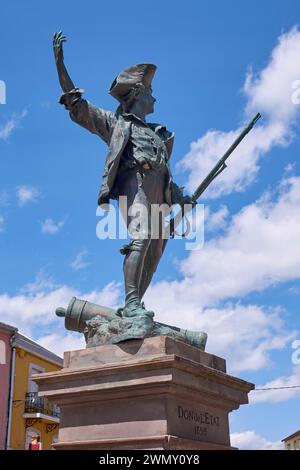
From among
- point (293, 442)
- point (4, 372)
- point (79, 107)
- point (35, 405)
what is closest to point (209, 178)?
point (79, 107)

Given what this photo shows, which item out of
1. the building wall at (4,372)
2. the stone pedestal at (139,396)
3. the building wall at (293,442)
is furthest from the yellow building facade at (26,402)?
the building wall at (293,442)

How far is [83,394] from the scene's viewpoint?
6.00 m

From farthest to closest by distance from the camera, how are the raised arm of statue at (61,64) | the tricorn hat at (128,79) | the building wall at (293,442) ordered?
the building wall at (293,442)
the tricorn hat at (128,79)
the raised arm of statue at (61,64)

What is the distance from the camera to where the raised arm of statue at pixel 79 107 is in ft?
24.1

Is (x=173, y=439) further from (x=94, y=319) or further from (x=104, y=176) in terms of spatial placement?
(x=104, y=176)

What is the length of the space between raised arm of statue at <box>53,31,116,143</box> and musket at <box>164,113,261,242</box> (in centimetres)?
121

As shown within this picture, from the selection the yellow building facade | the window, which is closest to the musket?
the yellow building facade

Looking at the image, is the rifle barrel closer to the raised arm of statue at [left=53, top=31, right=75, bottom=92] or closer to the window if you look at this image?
the raised arm of statue at [left=53, top=31, right=75, bottom=92]

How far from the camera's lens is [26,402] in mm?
33156

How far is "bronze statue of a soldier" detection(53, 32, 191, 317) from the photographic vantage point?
6.95 meters

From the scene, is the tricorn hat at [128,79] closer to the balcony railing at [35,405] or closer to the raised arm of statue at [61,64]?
the raised arm of statue at [61,64]

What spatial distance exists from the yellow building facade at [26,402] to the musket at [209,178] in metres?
26.3

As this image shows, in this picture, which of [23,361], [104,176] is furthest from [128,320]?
[23,361]

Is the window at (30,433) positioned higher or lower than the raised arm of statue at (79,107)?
higher
